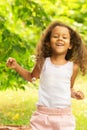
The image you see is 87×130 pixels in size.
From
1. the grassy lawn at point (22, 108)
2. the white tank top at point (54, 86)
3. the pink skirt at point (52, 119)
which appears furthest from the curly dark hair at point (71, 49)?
the grassy lawn at point (22, 108)

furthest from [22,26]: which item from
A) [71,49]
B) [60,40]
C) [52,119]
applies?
[52,119]

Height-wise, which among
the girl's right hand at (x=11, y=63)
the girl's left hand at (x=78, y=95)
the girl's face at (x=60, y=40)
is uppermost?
the girl's face at (x=60, y=40)

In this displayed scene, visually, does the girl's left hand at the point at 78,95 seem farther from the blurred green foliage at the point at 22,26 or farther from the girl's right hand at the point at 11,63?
the blurred green foliage at the point at 22,26

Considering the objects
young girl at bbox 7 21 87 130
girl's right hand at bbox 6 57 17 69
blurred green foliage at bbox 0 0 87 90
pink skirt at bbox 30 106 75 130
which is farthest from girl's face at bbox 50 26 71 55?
blurred green foliage at bbox 0 0 87 90

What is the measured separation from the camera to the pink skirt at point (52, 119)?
3.12 metres

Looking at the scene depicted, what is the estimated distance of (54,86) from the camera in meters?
3.17

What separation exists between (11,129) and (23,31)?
1.43 metres

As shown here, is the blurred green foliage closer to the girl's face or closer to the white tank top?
the girl's face

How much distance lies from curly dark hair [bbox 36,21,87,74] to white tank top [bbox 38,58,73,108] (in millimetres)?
112

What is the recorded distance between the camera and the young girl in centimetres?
313

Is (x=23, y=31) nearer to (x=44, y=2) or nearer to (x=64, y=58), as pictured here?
(x=44, y=2)

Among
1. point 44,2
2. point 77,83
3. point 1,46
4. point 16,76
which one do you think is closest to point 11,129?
point 1,46

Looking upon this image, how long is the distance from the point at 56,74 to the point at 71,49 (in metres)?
0.30

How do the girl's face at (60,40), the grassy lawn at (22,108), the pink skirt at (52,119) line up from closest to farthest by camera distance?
the pink skirt at (52,119), the girl's face at (60,40), the grassy lawn at (22,108)
